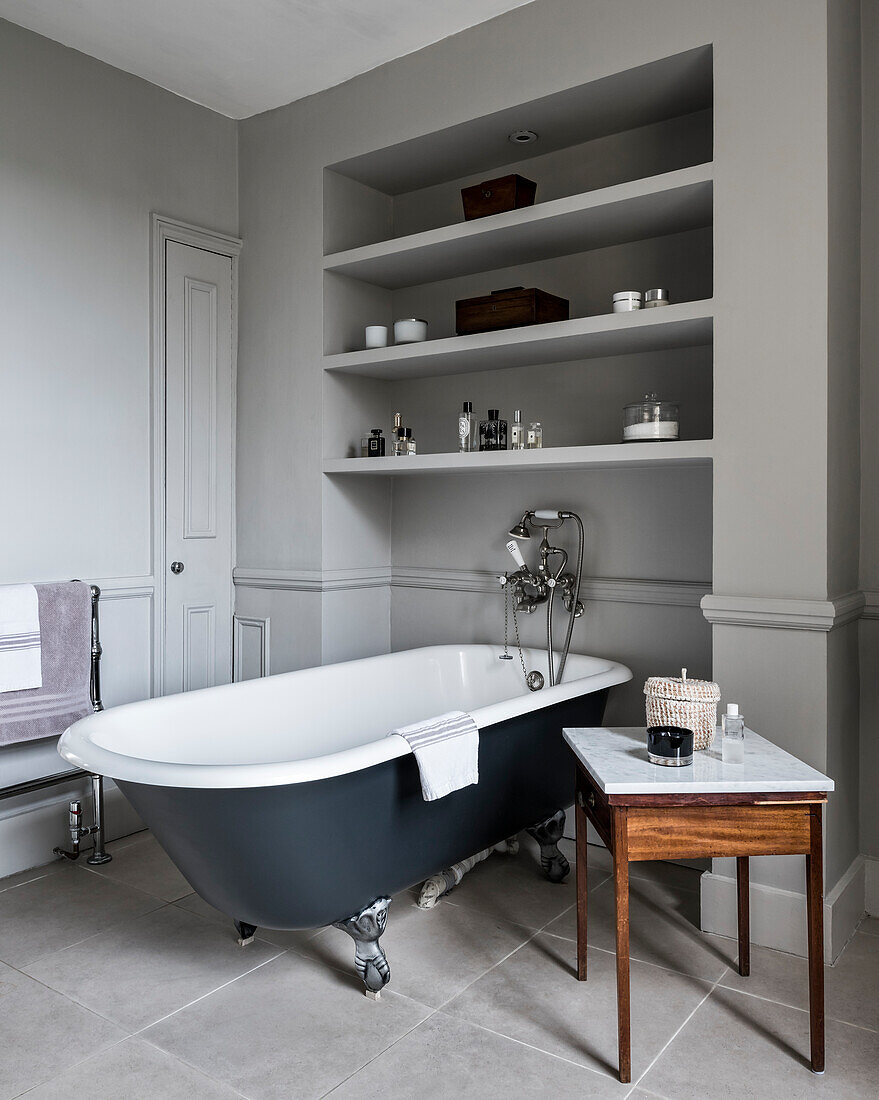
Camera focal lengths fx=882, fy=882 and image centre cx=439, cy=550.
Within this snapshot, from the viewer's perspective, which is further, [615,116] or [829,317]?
[615,116]

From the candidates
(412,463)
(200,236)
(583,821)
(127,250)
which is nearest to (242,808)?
(583,821)

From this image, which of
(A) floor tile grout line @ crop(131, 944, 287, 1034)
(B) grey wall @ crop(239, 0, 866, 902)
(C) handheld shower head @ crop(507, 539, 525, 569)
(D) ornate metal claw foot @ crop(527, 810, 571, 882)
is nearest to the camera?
(A) floor tile grout line @ crop(131, 944, 287, 1034)

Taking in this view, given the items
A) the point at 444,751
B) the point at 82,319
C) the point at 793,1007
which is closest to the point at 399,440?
the point at 82,319

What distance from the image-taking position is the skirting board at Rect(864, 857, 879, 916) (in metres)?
2.52

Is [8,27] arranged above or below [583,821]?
above

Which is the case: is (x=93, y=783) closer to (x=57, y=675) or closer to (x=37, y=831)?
(x=37, y=831)

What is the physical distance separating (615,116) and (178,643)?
7.97 ft

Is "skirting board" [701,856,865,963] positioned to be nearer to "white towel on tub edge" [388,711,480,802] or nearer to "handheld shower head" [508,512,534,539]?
"white towel on tub edge" [388,711,480,802]

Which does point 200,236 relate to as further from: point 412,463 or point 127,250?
point 412,463

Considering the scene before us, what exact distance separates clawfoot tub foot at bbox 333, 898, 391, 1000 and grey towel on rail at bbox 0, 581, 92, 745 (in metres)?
1.23

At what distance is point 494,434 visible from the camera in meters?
3.07

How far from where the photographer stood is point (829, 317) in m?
2.24

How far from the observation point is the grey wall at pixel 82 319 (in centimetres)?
286

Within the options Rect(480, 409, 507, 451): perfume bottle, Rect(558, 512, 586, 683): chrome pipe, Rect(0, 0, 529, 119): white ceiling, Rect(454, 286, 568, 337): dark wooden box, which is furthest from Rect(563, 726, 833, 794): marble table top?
Rect(0, 0, 529, 119): white ceiling
